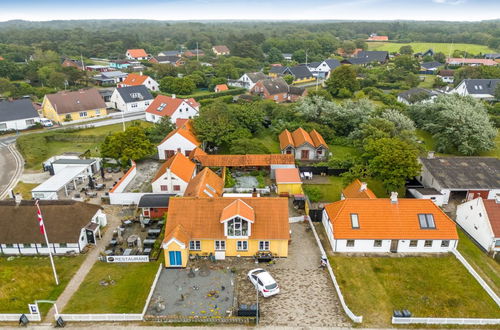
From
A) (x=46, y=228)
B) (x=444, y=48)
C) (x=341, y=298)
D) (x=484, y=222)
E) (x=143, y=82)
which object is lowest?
(x=341, y=298)

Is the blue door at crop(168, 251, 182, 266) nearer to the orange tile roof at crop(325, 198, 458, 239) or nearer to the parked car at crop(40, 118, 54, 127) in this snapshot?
the orange tile roof at crop(325, 198, 458, 239)

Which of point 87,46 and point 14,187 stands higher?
point 87,46

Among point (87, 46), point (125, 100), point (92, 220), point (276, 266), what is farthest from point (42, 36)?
point (276, 266)

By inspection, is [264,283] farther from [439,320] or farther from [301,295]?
[439,320]

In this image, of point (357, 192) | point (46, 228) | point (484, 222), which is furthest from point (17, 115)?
point (484, 222)

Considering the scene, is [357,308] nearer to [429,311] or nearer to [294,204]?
[429,311]

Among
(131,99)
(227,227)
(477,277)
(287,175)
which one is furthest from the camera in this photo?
(131,99)
